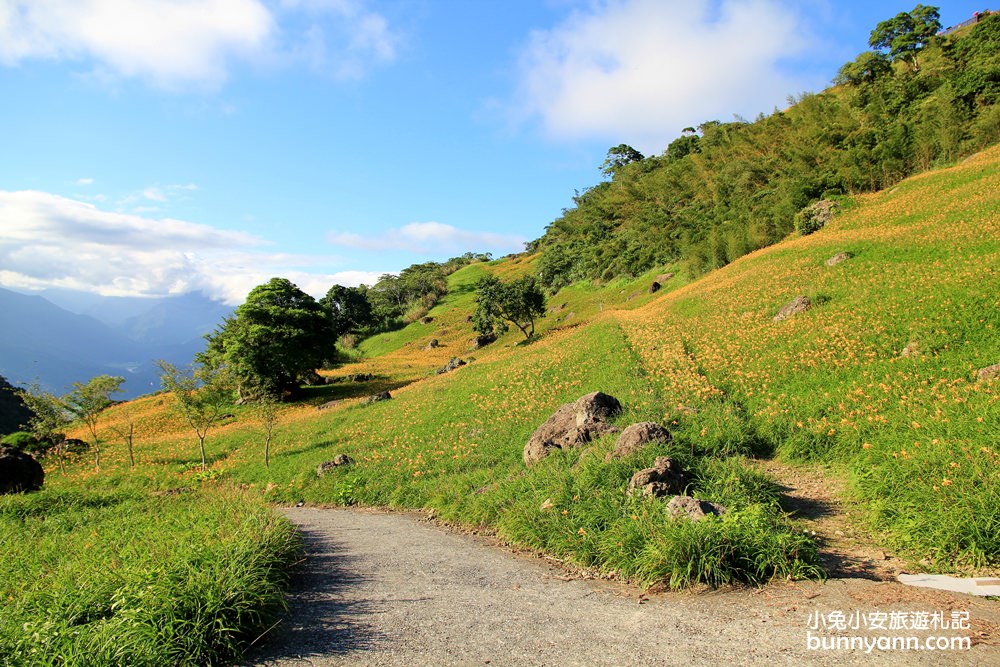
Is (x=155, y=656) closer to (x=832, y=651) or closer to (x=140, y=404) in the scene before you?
(x=832, y=651)

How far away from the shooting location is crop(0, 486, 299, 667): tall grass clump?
4828 mm

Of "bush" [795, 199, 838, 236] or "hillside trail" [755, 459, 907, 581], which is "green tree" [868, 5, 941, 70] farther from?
"hillside trail" [755, 459, 907, 581]

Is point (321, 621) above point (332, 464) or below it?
above

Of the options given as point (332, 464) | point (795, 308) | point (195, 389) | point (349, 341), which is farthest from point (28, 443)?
point (349, 341)

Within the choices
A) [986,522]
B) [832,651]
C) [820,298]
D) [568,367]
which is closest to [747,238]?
[820,298]

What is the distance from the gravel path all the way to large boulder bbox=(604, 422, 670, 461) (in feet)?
11.3

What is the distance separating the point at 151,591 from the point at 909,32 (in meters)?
100

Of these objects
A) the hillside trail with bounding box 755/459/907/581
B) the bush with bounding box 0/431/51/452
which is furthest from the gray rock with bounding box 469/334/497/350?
the hillside trail with bounding box 755/459/907/581

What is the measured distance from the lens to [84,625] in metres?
5.00

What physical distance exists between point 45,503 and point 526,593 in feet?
52.5

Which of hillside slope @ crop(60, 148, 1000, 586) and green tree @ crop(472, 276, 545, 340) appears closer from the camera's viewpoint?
hillside slope @ crop(60, 148, 1000, 586)

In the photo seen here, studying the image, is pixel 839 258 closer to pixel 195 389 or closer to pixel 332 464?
pixel 332 464

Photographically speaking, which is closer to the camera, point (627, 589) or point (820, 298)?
point (627, 589)

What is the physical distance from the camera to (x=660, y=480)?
892 cm
